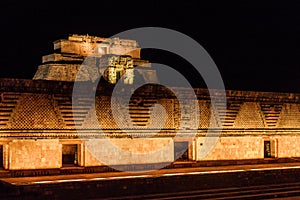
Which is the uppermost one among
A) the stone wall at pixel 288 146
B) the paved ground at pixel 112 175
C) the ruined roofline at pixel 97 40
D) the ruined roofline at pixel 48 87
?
the ruined roofline at pixel 97 40

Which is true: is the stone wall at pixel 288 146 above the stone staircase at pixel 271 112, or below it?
below

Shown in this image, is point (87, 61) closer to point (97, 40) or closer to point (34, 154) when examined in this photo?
point (97, 40)

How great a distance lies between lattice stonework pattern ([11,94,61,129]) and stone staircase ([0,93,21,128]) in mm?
117

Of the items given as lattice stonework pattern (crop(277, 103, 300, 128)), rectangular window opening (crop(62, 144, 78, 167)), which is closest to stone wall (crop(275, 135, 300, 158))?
lattice stonework pattern (crop(277, 103, 300, 128))

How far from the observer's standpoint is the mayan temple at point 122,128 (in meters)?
12.4

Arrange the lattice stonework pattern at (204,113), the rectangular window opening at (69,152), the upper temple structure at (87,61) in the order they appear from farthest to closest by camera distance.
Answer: the upper temple structure at (87,61), the rectangular window opening at (69,152), the lattice stonework pattern at (204,113)

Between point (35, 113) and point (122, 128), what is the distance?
7.97 ft

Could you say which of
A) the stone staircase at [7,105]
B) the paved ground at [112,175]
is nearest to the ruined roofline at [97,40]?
the paved ground at [112,175]

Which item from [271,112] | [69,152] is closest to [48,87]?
[69,152]

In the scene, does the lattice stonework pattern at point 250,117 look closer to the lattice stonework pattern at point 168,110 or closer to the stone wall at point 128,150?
the lattice stonework pattern at point 168,110

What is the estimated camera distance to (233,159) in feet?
52.2

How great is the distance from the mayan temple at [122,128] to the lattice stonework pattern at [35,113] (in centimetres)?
2

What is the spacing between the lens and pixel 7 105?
40.1ft

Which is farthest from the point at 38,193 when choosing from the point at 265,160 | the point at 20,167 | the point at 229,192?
the point at 265,160
